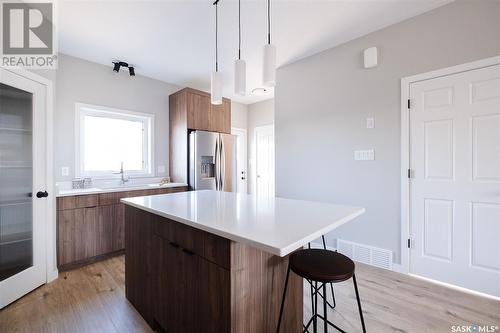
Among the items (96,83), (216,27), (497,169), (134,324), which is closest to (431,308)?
(497,169)

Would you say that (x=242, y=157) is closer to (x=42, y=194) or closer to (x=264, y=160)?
(x=264, y=160)

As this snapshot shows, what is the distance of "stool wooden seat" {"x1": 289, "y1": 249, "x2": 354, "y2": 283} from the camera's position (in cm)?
113

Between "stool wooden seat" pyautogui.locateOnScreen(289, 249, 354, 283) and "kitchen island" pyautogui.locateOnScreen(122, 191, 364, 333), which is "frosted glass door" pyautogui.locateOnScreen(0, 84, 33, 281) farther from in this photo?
"stool wooden seat" pyautogui.locateOnScreen(289, 249, 354, 283)

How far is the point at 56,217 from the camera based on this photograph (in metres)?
2.49

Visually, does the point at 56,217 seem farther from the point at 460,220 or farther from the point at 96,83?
the point at 460,220

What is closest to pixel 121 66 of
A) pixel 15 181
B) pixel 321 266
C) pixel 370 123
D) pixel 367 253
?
pixel 15 181

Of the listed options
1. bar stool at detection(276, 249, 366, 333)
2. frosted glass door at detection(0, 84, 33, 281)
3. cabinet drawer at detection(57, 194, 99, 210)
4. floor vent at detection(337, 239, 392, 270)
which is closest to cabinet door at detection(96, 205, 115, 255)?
cabinet drawer at detection(57, 194, 99, 210)

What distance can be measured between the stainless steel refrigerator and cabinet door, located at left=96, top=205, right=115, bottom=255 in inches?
A: 48.5

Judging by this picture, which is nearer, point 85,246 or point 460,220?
point 460,220

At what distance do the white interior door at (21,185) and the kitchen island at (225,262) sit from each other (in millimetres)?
1322

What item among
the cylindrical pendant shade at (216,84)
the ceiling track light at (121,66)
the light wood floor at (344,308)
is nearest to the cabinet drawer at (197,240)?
the light wood floor at (344,308)

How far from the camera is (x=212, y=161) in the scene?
3.94m

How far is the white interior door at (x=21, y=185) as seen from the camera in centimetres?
197

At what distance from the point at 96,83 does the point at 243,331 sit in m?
3.67
